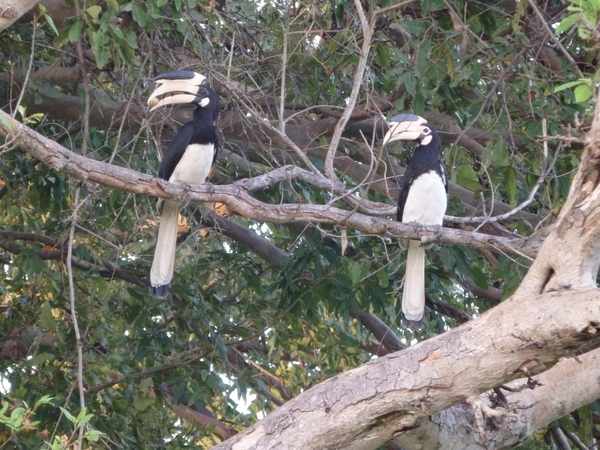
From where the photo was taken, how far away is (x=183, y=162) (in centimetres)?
494

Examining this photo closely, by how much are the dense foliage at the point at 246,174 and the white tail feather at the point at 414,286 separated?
0.14 metres

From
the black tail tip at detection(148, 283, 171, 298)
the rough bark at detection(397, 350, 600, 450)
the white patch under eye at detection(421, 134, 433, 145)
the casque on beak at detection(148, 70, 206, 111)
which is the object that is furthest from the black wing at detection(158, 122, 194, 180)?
the rough bark at detection(397, 350, 600, 450)

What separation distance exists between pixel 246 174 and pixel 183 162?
0.66 meters

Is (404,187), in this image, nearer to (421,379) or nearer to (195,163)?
(195,163)

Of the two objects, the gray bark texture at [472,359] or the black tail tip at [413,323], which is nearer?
the gray bark texture at [472,359]

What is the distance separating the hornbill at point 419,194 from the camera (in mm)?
4715

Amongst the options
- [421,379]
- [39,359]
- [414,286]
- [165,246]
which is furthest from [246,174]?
[421,379]

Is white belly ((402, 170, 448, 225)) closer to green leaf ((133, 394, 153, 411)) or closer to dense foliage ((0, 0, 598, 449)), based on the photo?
dense foliage ((0, 0, 598, 449))

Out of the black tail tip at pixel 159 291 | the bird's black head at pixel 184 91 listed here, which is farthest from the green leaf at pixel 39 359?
the bird's black head at pixel 184 91

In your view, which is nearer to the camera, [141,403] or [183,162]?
[141,403]

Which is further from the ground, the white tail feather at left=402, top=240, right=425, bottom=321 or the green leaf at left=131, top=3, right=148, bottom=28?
the green leaf at left=131, top=3, right=148, bottom=28

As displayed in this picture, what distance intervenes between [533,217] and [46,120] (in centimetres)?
235

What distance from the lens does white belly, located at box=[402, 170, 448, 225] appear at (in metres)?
4.80

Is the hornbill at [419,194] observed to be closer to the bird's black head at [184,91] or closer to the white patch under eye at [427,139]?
the white patch under eye at [427,139]
